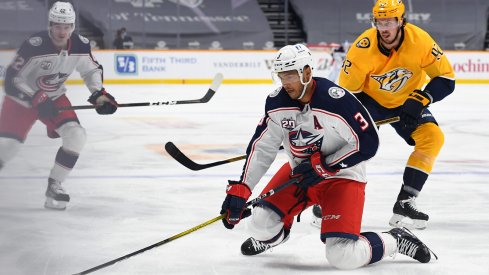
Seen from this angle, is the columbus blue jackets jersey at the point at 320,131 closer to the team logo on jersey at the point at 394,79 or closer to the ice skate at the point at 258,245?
the ice skate at the point at 258,245

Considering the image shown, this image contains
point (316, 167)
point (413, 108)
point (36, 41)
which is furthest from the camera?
point (36, 41)

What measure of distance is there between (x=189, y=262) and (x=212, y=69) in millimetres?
11316

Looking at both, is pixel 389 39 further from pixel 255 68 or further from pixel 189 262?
pixel 255 68

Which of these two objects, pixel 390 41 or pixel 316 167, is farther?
pixel 390 41

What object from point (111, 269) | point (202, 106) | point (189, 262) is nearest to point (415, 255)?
point (189, 262)

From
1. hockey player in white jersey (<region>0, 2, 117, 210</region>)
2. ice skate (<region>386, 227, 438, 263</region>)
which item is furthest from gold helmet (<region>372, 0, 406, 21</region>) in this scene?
hockey player in white jersey (<region>0, 2, 117, 210</region>)

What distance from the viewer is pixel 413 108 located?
3.38 metres

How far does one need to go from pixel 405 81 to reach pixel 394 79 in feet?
0.17

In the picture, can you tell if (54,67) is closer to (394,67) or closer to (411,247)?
(394,67)

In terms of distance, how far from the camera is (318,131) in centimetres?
269

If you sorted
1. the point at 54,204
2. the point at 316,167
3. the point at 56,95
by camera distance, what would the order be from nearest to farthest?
1. the point at 316,167
2. the point at 54,204
3. the point at 56,95

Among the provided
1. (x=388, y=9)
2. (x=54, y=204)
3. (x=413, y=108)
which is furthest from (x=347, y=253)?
(x=54, y=204)

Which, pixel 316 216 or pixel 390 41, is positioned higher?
pixel 390 41

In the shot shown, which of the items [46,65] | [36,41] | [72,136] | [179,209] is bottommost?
[179,209]
